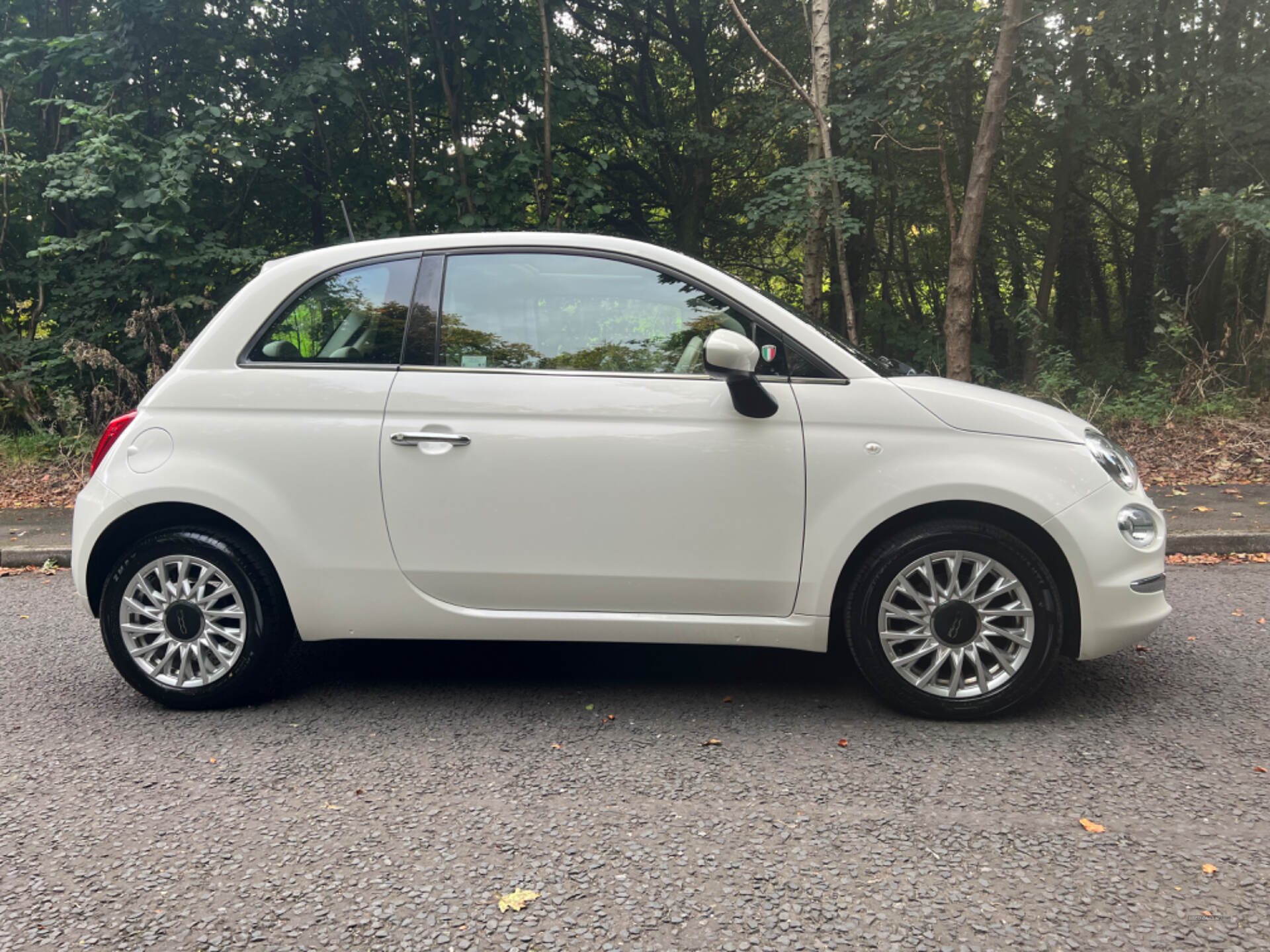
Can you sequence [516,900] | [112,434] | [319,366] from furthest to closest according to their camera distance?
1. [112,434]
2. [319,366]
3. [516,900]

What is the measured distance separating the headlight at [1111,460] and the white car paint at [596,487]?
7 centimetres

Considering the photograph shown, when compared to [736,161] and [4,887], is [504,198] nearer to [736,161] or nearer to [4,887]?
[736,161]

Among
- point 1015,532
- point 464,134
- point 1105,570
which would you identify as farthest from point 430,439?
point 464,134

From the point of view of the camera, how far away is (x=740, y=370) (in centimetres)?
318

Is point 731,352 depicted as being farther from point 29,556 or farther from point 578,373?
point 29,556

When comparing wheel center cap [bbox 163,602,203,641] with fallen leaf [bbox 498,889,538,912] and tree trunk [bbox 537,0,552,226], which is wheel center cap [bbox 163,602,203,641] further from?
tree trunk [bbox 537,0,552,226]

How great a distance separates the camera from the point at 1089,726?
129 inches

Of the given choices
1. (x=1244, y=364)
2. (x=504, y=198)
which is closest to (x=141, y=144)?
(x=504, y=198)

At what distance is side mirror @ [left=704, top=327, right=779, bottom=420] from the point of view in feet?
10.4

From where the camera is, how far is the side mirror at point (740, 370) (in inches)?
125

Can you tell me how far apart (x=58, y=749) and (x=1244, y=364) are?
37.4 ft

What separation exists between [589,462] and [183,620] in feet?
5.80

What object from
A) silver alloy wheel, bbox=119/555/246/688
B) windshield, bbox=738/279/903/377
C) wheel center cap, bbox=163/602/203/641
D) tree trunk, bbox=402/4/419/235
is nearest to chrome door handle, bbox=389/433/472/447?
silver alloy wheel, bbox=119/555/246/688

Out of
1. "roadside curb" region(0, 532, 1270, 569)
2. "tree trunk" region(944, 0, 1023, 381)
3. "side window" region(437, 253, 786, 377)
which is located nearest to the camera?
"side window" region(437, 253, 786, 377)
